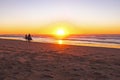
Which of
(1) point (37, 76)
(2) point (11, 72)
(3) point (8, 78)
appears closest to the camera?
(3) point (8, 78)

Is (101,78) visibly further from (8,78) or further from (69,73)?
(8,78)

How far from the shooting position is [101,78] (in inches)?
303

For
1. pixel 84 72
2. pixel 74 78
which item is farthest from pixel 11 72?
pixel 84 72

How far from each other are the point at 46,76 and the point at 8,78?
1.67 m

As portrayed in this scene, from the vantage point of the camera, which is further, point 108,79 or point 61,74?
point 61,74

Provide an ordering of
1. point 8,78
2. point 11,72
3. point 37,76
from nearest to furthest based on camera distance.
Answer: point 8,78, point 37,76, point 11,72

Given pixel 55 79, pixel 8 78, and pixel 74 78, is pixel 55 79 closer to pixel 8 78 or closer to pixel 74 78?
pixel 74 78

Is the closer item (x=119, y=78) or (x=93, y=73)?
(x=119, y=78)

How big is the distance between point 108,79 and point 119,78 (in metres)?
0.55

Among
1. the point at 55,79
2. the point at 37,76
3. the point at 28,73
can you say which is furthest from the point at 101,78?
the point at 28,73

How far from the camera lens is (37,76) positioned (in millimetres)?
7750

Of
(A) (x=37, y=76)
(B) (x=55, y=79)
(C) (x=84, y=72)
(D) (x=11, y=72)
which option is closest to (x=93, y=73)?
(C) (x=84, y=72)

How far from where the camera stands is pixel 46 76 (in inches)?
307

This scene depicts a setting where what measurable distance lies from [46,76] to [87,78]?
1.86 meters
